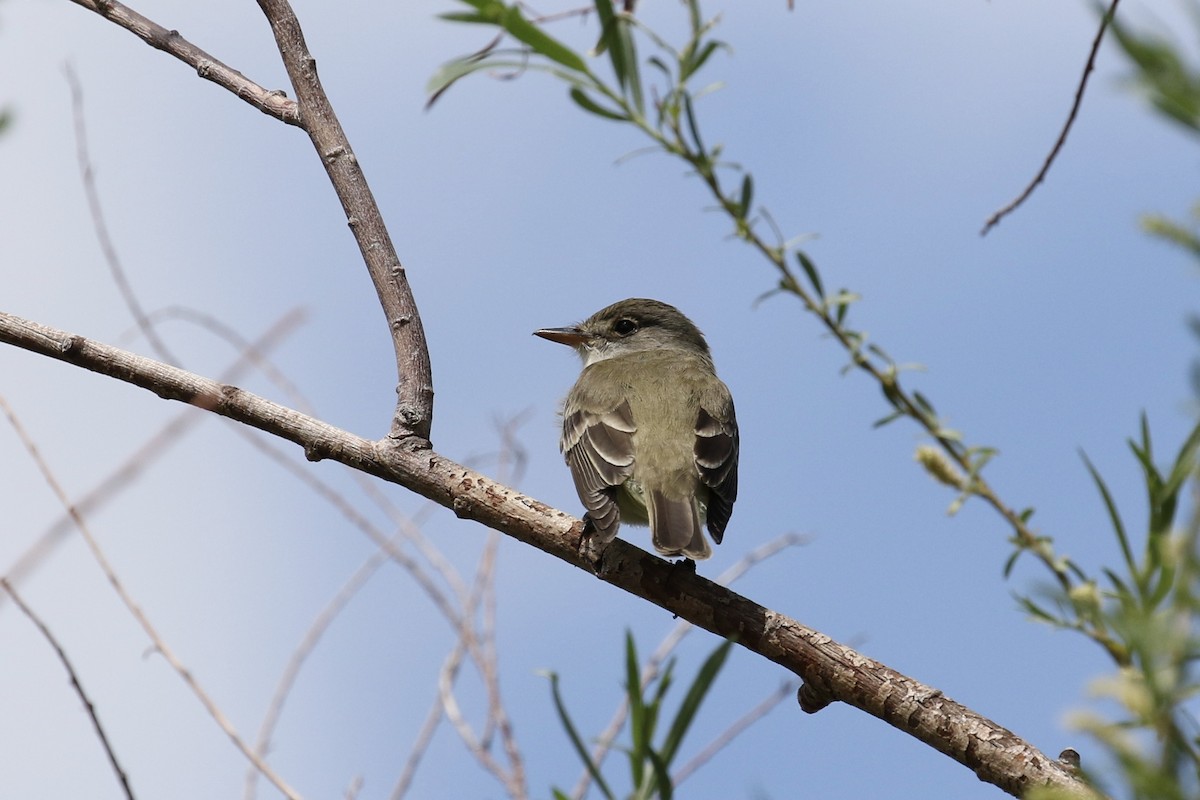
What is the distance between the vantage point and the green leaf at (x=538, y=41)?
212 centimetres

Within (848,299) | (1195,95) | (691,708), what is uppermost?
(848,299)

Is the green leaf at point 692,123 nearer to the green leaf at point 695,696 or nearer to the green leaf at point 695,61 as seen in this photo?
the green leaf at point 695,61

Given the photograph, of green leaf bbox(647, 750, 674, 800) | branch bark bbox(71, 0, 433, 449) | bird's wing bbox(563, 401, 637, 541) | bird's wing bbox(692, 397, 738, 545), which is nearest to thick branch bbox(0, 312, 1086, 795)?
branch bark bbox(71, 0, 433, 449)

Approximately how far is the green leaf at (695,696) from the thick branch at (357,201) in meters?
2.43

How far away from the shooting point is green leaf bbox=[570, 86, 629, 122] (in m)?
2.48

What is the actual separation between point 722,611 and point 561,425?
7.17 feet

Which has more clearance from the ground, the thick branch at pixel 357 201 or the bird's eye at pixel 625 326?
the bird's eye at pixel 625 326

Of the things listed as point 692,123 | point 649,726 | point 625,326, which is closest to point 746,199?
point 692,123

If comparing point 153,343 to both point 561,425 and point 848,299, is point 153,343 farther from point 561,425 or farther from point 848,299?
point 848,299

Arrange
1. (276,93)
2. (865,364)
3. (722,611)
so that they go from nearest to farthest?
(865,364) → (722,611) → (276,93)

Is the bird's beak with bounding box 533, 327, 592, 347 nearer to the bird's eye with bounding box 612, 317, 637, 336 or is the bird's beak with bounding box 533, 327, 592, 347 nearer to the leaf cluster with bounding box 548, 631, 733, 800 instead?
the bird's eye with bounding box 612, 317, 637, 336

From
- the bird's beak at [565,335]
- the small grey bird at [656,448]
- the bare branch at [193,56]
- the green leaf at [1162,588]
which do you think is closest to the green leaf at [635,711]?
the green leaf at [1162,588]

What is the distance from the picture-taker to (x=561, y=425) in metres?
5.73

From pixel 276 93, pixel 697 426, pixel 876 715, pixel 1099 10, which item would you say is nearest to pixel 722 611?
pixel 876 715
